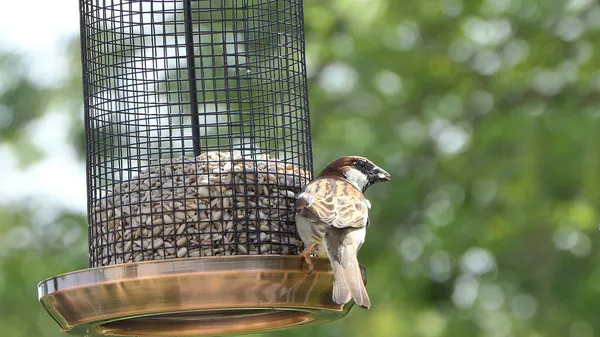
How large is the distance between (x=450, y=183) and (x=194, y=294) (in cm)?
1125

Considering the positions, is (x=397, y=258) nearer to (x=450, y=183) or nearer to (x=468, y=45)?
(x=450, y=183)

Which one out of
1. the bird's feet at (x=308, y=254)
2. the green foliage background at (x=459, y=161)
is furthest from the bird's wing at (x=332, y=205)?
the green foliage background at (x=459, y=161)

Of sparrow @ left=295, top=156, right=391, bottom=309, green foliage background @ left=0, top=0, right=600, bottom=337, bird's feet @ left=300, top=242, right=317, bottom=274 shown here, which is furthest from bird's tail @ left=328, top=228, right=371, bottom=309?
green foliage background @ left=0, top=0, right=600, bottom=337

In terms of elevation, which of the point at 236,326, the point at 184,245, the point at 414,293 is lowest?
the point at 414,293

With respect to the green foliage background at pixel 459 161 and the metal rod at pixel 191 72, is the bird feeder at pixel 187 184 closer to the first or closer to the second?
the metal rod at pixel 191 72

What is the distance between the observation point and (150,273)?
6676 mm

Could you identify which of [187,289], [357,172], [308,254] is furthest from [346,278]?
[357,172]

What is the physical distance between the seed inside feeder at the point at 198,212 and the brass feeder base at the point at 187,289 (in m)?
0.57

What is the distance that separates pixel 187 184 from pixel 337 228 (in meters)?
0.90

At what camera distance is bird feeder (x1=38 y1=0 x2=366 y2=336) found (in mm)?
6703

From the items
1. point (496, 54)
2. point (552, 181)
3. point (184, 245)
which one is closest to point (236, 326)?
point (184, 245)

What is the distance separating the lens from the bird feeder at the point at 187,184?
6703 millimetres

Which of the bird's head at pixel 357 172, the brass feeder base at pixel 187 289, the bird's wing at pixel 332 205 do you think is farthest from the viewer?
the bird's head at pixel 357 172

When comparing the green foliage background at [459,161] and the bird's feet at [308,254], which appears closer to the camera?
the bird's feet at [308,254]
